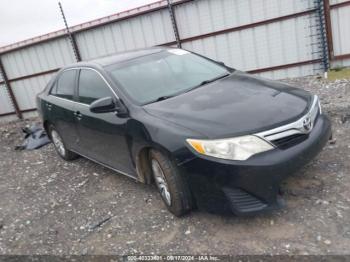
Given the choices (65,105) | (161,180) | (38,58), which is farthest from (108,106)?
(38,58)

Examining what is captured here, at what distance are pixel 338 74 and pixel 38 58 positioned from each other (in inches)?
366

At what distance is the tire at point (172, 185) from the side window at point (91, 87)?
1053 mm

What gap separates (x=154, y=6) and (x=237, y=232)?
827 centimetres

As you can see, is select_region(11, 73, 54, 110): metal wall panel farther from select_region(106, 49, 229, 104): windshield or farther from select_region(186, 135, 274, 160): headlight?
select_region(186, 135, 274, 160): headlight

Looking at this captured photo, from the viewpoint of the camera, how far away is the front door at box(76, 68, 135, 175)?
13.7 ft

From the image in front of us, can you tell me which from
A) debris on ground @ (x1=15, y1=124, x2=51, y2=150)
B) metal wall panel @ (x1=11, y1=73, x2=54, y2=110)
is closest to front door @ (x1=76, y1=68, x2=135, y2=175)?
debris on ground @ (x1=15, y1=124, x2=51, y2=150)

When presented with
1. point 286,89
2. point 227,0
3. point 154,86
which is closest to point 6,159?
point 154,86

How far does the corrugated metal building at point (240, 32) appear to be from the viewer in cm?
909

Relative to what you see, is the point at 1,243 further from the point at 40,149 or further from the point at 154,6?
the point at 154,6

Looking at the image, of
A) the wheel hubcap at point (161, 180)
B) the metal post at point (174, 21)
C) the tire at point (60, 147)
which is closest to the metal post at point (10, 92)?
the metal post at point (174, 21)

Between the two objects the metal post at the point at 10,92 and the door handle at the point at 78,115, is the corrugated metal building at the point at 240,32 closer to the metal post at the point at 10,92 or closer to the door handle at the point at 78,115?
the metal post at the point at 10,92

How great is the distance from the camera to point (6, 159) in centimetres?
721

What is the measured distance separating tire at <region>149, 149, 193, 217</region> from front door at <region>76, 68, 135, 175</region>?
1.86ft

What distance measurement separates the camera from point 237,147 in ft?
10.3
